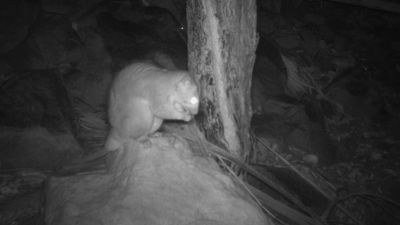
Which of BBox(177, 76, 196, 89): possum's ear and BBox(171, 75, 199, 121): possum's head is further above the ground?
BBox(177, 76, 196, 89): possum's ear

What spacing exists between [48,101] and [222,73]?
11.3 feet

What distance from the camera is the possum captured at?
2.25 meters

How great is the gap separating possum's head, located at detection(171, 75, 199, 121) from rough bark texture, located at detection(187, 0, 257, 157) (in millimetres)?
348

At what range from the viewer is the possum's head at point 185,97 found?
223cm

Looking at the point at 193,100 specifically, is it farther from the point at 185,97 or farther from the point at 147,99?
the point at 147,99

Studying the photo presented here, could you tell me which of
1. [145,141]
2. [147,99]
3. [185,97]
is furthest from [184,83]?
[145,141]

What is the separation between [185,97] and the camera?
2.26 metres

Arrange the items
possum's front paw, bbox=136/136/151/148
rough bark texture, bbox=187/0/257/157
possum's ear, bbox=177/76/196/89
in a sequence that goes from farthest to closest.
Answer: possum's front paw, bbox=136/136/151/148
rough bark texture, bbox=187/0/257/157
possum's ear, bbox=177/76/196/89

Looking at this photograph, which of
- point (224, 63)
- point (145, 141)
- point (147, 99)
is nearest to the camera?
point (147, 99)

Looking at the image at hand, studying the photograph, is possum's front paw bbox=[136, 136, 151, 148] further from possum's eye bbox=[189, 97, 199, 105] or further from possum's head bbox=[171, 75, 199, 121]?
possum's eye bbox=[189, 97, 199, 105]

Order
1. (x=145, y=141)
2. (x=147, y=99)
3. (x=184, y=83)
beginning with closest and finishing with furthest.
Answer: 1. (x=184, y=83)
2. (x=147, y=99)
3. (x=145, y=141)

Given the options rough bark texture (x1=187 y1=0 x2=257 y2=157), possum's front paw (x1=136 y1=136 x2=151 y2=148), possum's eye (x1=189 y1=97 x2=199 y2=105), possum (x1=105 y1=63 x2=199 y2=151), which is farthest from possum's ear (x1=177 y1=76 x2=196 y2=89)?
possum's front paw (x1=136 y1=136 x2=151 y2=148)

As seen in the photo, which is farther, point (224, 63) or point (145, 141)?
point (145, 141)

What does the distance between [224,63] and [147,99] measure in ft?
2.78
